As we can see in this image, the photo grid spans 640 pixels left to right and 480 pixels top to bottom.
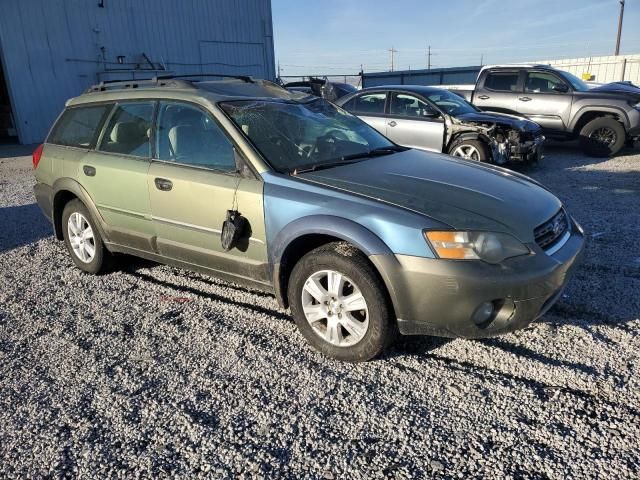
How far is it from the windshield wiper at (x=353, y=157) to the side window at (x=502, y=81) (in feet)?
25.0

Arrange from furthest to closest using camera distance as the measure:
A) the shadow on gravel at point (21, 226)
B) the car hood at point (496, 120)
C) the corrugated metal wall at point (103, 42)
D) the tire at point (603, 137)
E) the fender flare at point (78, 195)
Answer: the corrugated metal wall at point (103, 42) → the tire at point (603, 137) → the car hood at point (496, 120) → the shadow on gravel at point (21, 226) → the fender flare at point (78, 195)

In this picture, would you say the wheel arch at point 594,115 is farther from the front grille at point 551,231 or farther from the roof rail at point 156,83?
the roof rail at point 156,83

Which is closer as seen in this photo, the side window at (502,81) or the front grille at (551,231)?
the front grille at (551,231)

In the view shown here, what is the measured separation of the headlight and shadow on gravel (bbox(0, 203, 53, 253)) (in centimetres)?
499

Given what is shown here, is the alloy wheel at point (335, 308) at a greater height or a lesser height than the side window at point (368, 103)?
lesser

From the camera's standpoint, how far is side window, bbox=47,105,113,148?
4535 millimetres

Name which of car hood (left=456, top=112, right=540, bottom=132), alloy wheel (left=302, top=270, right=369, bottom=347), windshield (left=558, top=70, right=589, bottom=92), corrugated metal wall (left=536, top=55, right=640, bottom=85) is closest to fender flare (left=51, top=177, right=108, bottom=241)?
alloy wheel (left=302, top=270, right=369, bottom=347)

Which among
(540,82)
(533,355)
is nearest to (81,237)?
(533,355)

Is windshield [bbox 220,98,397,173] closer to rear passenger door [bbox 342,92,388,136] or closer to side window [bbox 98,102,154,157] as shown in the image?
side window [bbox 98,102,154,157]

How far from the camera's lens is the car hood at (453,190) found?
2941 millimetres

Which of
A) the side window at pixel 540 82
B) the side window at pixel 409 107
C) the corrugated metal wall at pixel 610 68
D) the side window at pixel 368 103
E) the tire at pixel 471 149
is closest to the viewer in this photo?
the tire at pixel 471 149

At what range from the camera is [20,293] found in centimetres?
444

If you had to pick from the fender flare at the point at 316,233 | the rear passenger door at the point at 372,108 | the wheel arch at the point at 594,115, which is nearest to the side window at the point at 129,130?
the fender flare at the point at 316,233

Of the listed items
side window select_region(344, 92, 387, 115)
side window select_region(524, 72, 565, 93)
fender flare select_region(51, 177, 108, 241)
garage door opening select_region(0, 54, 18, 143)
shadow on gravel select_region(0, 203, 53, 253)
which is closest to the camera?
fender flare select_region(51, 177, 108, 241)
